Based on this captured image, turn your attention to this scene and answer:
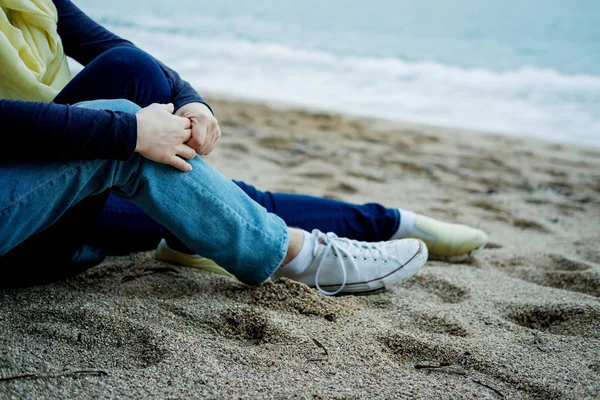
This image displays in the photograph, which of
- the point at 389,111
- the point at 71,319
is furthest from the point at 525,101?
the point at 71,319

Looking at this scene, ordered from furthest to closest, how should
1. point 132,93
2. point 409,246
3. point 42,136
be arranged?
1. point 409,246
2. point 132,93
3. point 42,136

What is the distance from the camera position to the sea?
19.6 feet

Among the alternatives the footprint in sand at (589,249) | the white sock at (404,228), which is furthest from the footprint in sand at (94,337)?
the footprint in sand at (589,249)

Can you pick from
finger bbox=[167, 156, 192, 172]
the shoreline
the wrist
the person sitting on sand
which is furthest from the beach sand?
the shoreline

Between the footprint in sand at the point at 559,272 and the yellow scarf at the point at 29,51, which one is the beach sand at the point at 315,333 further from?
the yellow scarf at the point at 29,51

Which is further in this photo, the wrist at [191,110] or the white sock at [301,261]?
the white sock at [301,261]

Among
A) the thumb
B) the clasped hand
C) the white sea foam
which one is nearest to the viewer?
the clasped hand

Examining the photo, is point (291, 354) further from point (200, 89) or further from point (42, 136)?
point (200, 89)

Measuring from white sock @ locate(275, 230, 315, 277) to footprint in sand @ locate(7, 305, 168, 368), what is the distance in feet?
1.33

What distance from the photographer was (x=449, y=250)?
6.02 feet

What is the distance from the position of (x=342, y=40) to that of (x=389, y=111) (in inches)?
292

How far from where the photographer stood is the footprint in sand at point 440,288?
1.54m

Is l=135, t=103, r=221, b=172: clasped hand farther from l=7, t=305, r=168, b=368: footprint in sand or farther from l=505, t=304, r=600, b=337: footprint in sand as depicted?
l=505, t=304, r=600, b=337: footprint in sand

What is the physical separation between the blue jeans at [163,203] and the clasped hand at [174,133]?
33 millimetres
